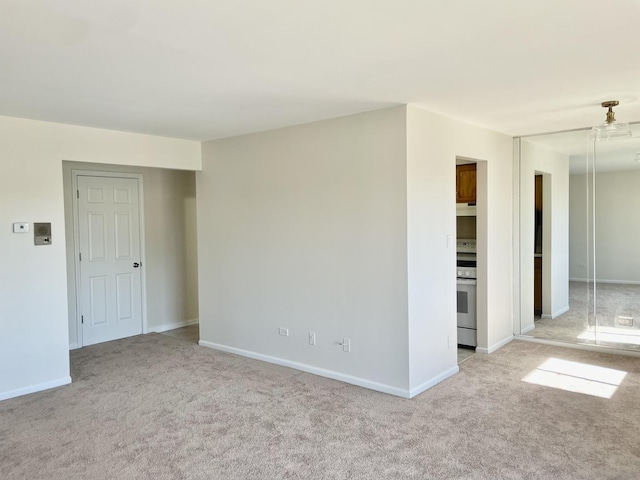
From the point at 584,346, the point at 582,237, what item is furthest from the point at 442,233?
the point at 584,346

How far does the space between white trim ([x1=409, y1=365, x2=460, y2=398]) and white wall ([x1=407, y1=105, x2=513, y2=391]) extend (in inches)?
0.6

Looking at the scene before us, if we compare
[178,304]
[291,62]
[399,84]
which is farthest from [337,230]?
[178,304]

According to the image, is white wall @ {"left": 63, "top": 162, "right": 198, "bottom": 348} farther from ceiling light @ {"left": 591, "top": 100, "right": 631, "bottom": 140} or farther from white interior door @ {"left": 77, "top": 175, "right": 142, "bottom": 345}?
ceiling light @ {"left": 591, "top": 100, "right": 631, "bottom": 140}

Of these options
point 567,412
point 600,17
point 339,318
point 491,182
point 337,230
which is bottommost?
point 567,412

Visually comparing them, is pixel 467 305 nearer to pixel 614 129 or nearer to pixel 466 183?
pixel 466 183

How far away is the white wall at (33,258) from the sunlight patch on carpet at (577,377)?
426cm

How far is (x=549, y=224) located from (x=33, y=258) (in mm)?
5630

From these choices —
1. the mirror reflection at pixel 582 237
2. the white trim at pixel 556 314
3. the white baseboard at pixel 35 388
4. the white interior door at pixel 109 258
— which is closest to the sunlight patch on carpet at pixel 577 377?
the mirror reflection at pixel 582 237

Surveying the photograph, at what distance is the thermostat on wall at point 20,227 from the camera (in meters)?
4.05

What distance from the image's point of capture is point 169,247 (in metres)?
6.52

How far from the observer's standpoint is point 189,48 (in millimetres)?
2459

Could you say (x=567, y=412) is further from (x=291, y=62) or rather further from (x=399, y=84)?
(x=291, y=62)

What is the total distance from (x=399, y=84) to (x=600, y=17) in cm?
128

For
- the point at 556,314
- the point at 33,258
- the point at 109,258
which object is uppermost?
the point at 33,258
